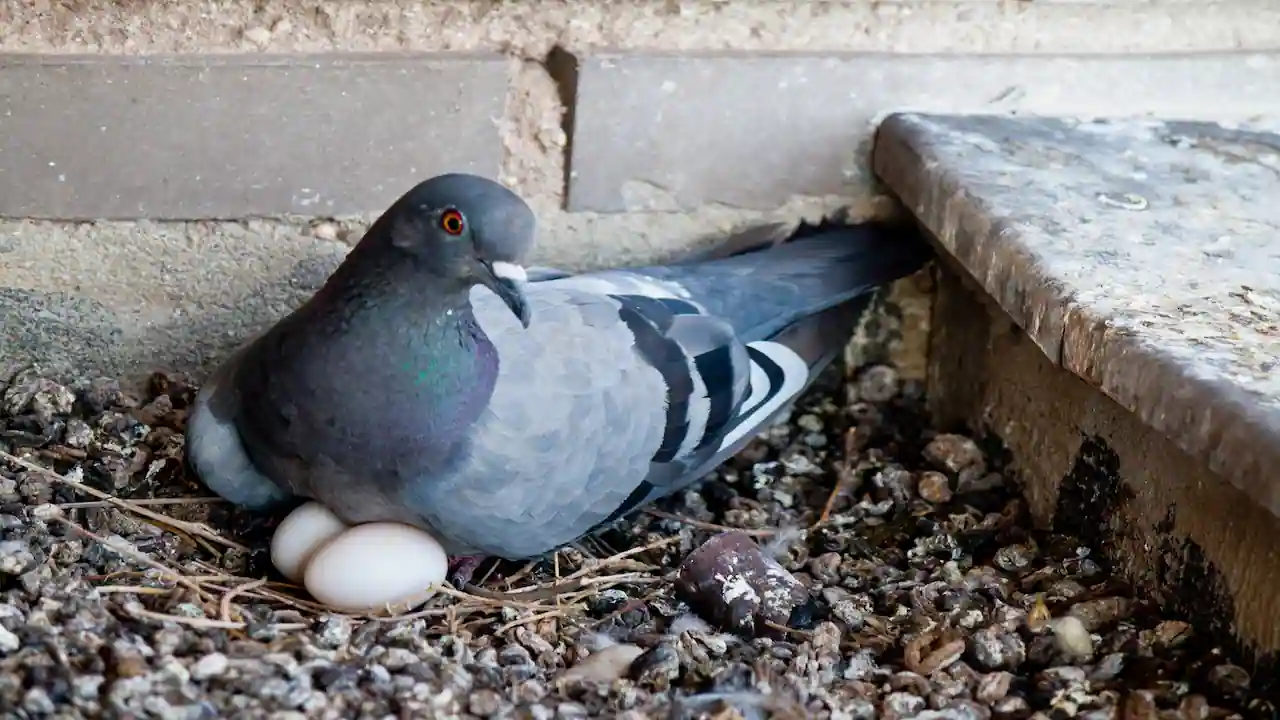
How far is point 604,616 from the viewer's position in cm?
165

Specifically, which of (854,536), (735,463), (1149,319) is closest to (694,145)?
(735,463)

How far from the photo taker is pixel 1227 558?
144 centimetres

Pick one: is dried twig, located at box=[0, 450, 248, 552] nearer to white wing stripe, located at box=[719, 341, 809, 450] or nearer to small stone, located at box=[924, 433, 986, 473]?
white wing stripe, located at box=[719, 341, 809, 450]

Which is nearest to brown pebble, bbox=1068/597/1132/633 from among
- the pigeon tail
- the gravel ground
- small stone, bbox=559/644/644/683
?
the gravel ground

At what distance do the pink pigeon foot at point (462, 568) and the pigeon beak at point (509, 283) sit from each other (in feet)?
1.29

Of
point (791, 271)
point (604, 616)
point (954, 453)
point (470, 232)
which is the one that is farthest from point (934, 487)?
point (470, 232)

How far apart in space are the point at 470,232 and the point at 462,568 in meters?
0.48

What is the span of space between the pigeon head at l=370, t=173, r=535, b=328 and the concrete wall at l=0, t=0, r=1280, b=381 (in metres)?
0.42

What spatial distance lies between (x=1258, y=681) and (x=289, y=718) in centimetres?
96

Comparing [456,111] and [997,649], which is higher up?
[456,111]

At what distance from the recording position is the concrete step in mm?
1392

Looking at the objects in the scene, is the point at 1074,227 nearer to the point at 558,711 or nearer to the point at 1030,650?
the point at 1030,650

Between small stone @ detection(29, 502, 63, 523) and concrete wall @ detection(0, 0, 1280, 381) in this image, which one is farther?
concrete wall @ detection(0, 0, 1280, 381)

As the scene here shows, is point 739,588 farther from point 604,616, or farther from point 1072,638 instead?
point 1072,638
